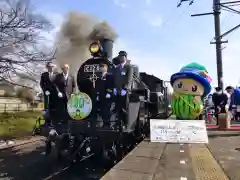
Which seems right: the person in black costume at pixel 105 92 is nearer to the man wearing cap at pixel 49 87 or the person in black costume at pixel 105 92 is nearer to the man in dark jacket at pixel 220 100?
the man wearing cap at pixel 49 87

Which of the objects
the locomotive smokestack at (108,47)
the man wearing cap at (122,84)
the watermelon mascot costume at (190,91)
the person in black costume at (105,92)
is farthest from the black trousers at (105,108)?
the watermelon mascot costume at (190,91)

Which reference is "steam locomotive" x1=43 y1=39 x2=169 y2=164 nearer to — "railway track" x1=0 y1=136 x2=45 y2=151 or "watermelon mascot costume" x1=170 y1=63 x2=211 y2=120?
"watermelon mascot costume" x1=170 y1=63 x2=211 y2=120

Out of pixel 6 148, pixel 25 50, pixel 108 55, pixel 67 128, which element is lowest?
pixel 6 148

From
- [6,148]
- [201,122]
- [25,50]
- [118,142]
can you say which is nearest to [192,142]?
[201,122]

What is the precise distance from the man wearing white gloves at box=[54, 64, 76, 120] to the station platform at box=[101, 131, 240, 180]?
2.27 metres

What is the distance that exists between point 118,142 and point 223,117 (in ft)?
15.7

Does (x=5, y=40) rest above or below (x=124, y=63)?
above

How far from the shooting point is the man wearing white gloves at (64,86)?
8312 mm

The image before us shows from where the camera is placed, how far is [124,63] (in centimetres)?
789

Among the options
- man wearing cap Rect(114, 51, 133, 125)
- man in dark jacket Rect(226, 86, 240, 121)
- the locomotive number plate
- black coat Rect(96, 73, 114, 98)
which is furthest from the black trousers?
man in dark jacket Rect(226, 86, 240, 121)

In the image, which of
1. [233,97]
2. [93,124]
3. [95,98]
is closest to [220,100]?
[233,97]

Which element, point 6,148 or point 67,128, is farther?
point 6,148

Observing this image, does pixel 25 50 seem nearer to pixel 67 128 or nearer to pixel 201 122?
pixel 67 128

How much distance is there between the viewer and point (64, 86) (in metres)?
8.34
